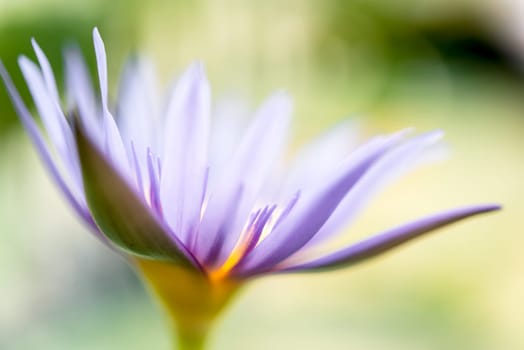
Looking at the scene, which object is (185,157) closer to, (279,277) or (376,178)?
(376,178)

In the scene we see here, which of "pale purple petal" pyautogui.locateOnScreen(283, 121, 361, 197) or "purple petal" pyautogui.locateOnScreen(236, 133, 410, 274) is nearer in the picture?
"purple petal" pyautogui.locateOnScreen(236, 133, 410, 274)

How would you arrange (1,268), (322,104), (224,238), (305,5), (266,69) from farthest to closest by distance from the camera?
(305,5)
(266,69)
(322,104)
(1,268)
(224,238)

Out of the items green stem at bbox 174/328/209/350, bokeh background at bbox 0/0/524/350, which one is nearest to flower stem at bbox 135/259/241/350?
green stem at bbox 174/328/209/350

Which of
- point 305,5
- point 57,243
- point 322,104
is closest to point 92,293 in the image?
point 57,243

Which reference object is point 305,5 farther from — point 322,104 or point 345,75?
point 322,104

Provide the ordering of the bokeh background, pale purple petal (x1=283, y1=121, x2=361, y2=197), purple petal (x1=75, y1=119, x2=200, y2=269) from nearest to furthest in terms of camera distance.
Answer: purple petal (x1=75, y1=119, x2=200, y2=269)
pale purple petal (x1=283, y1=121, x2=361, y2=197)
the bokeh background

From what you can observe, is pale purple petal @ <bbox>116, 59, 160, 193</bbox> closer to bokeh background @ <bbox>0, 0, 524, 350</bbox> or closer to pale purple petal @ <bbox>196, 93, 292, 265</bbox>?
pale purple petal @ <bbox>196, 93, 292, 265</bbox>

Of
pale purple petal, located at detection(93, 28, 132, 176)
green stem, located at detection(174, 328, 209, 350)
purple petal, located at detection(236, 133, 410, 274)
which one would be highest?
pale purple petal, located at detection(93, 28, 132, 176)
